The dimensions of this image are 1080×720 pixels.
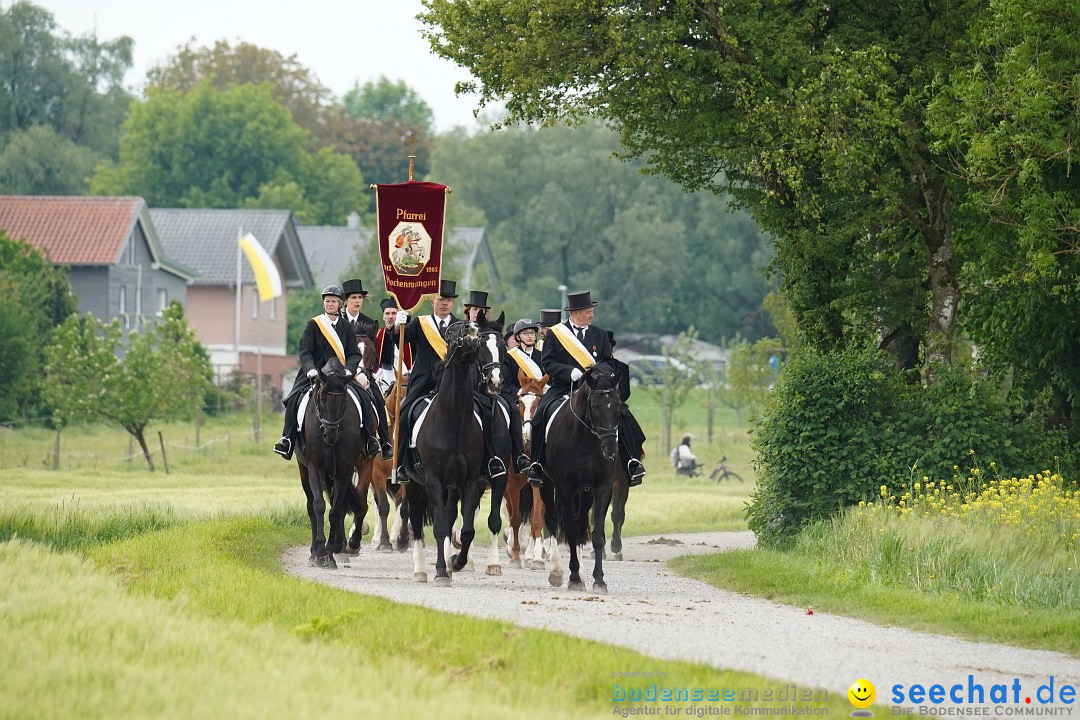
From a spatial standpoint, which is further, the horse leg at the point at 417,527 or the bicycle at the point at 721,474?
the bicycle at the point at 721,474

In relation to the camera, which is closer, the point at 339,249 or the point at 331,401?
the point at 331,401

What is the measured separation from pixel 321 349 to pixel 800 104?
7525mm

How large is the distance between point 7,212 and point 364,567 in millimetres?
55869

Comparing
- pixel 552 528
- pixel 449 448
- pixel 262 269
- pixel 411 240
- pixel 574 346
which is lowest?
pixel 552 528

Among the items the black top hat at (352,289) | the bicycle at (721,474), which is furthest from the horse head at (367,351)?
the bicycle at (721,474)

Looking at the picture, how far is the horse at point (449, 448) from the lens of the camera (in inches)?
692

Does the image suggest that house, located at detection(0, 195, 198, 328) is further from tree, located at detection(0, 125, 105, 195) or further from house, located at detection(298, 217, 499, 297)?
tree, located at detection(0, 125, 105, 195)

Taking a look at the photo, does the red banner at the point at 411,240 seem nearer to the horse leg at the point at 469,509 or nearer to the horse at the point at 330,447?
the horse at the point at 330,447

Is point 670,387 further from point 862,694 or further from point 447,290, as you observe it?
point 862,694

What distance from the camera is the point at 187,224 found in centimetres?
8438

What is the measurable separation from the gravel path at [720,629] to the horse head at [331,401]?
159cm

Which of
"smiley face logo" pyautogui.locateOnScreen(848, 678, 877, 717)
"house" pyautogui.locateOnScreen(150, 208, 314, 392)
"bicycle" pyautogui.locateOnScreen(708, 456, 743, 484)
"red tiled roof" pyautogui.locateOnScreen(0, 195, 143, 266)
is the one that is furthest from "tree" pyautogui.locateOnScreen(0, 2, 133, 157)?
"smiley face logo" pyautogui.locateOnScreen(848, 678, 877, 717)

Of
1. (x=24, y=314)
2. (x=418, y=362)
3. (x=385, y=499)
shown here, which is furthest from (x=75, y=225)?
(x=418, y=362)

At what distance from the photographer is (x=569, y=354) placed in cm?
1816
